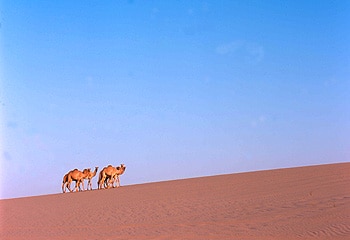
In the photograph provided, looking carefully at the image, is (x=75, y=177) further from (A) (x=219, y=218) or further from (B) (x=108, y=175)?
(A) (x=219, y=218)

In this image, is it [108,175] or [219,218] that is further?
[108,175]

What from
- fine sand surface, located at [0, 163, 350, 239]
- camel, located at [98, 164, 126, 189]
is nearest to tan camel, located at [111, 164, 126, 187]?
camel, located at [98, 164, 126, 189]

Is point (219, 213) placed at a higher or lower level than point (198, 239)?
higher

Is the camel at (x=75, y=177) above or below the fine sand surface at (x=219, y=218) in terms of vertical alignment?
above

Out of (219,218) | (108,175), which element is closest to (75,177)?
(108,175)

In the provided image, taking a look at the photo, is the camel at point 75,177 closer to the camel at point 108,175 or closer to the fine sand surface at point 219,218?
the camel at point 108,175

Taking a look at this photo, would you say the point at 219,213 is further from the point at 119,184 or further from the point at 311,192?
the point at 119,184

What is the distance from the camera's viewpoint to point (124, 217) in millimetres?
11680

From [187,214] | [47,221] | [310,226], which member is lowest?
[310,226]

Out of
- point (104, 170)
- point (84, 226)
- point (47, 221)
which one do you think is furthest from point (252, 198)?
point (104, 170)

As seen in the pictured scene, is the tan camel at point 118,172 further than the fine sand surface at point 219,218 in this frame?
Yes

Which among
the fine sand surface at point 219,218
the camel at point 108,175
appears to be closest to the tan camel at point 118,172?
the camel at point 108,175

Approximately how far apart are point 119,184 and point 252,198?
20.1 m

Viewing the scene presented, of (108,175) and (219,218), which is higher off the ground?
(108,175)
